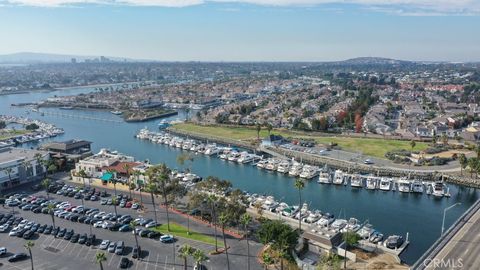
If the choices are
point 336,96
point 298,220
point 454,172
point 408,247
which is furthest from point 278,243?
point 336,96

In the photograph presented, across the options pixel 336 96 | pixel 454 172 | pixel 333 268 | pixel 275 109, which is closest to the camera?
pixel 333 268

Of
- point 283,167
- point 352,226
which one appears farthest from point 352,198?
point 283,167

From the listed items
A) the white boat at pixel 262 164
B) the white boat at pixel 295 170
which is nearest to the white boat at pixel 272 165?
the white boat at pixel 262 164

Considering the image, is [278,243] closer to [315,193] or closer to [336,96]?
[315,193]

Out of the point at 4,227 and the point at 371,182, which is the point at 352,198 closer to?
the point at 371,182

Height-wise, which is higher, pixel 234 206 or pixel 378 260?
pixel 234 206

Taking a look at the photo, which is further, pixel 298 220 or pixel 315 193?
pixel 315 193

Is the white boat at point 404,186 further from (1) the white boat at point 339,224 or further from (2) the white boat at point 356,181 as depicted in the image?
(1) the white boat at point 339,224

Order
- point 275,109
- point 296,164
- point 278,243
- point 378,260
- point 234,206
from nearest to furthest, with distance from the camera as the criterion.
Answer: point 278,243
point 378,260
point 234,206
point 296,164
point 275,109
